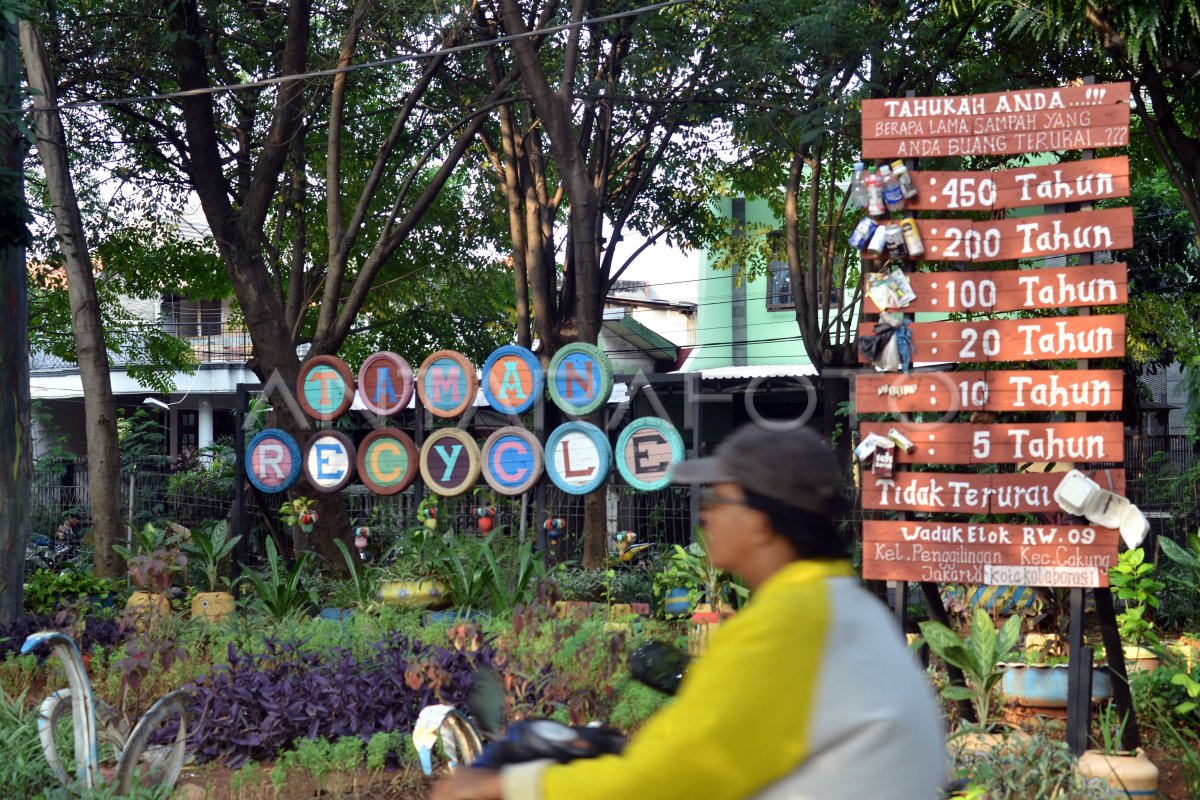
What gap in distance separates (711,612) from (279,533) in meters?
5.65

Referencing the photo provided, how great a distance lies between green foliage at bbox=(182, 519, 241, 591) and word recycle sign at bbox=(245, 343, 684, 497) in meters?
0.67

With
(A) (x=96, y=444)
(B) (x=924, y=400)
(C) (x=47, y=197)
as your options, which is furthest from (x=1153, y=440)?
(C) (x=47, y=197)

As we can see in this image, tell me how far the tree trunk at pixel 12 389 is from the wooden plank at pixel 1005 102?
6563 millimetres

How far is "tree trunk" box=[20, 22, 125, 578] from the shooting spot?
37.9 ft

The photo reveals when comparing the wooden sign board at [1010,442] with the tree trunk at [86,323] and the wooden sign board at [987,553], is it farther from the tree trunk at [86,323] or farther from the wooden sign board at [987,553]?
the tree trunk at [86,323]

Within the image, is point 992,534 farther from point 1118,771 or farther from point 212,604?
point 212,604

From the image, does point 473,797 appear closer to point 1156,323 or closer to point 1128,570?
point 1128,570

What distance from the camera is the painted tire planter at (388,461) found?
11.2 m

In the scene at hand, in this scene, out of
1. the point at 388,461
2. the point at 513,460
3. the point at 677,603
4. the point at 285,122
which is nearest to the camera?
the point at 677,603

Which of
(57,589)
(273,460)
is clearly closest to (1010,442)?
(273,460)

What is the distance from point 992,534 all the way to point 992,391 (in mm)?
766

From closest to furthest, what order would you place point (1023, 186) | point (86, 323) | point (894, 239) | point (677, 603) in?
point (1023, 186), point (894, 239), point (677, 603), point (86, 323)

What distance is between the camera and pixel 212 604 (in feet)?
35.1

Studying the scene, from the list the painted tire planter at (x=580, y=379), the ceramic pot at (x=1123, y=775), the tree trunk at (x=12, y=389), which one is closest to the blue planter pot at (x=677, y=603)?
the painted tire planter at (x=580, y=379)
